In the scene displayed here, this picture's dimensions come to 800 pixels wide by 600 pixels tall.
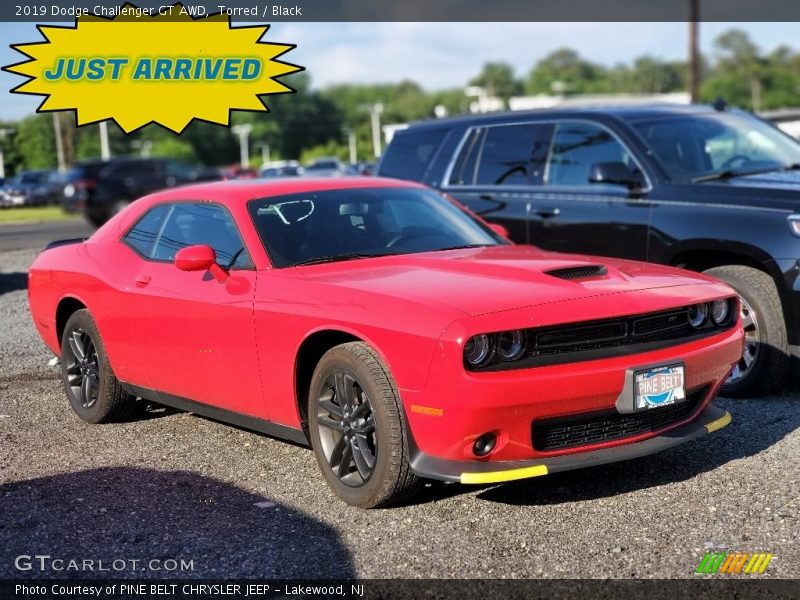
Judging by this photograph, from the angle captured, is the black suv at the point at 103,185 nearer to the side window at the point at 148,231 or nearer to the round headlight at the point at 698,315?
the side window at the point at 148,231

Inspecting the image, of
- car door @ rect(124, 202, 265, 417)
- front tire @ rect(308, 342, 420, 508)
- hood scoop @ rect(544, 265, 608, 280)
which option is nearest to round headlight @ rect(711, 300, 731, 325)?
hood scoop @ rect(544, 265, 608, 280)

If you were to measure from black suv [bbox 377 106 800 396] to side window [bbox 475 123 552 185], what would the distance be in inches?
0.4

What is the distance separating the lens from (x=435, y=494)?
5.00m

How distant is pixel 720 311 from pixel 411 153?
4649 mm

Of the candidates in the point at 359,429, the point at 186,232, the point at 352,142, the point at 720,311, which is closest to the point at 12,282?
the point at 186,232

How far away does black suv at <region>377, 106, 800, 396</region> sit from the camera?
21.7 feet

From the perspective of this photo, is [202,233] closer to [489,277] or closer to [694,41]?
[489,277]

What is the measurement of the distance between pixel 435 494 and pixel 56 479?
6.26ft

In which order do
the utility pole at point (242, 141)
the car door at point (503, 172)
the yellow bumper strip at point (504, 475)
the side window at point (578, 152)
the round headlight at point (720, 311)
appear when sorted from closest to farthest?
the yellow bumper strip at point (504, 475) → the round headlight at point (720, 311) → the side window at point (578, 152) → the car door at point (503, 172) → the utility pole at point (242, 141)

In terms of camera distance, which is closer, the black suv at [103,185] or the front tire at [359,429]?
the front tire at [359,429]

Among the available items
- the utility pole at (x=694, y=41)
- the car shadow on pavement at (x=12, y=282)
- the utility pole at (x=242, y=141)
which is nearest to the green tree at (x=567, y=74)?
the utility pole at (x=242, y=141)

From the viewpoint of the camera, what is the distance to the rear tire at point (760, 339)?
6582 mm

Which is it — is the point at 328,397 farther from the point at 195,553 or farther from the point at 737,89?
the point at 737,89

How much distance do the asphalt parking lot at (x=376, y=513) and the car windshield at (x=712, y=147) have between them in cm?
202
